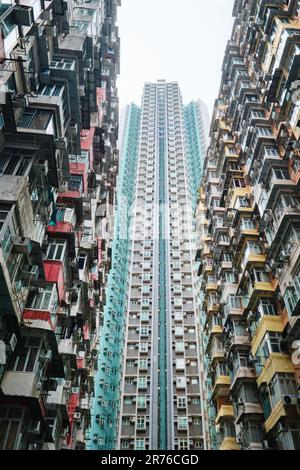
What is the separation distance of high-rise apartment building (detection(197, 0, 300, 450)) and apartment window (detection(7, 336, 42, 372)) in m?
10.00

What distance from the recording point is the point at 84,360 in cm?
2578

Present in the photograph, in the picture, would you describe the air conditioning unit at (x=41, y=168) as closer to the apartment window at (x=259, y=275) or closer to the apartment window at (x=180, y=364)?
the apartment window at (x=259, y=275)

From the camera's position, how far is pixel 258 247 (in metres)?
24.0

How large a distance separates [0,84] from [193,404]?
122 feet

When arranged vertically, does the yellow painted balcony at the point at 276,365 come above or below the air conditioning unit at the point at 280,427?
above

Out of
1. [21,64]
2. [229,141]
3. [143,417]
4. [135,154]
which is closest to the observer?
[21,64]

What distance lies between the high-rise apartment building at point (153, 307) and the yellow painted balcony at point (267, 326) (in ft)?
75.1

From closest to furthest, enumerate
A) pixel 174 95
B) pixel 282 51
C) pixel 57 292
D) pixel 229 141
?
pixel 57 292 < pixel 282 51 < pixel 229 141 < pixel 174 95

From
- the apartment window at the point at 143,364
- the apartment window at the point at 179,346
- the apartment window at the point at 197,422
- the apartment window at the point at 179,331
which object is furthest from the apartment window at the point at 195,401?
the apartment window at the point at 179,331

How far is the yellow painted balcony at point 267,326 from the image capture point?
19500mm

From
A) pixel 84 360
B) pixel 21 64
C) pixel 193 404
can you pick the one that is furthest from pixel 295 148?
pixel 193 404

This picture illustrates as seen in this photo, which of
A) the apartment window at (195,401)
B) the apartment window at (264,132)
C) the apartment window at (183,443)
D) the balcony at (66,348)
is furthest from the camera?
the apartment window at (195,401)

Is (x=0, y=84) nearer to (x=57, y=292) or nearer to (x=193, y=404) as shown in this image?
(x=57, y=292)

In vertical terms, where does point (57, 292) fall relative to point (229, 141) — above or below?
below
